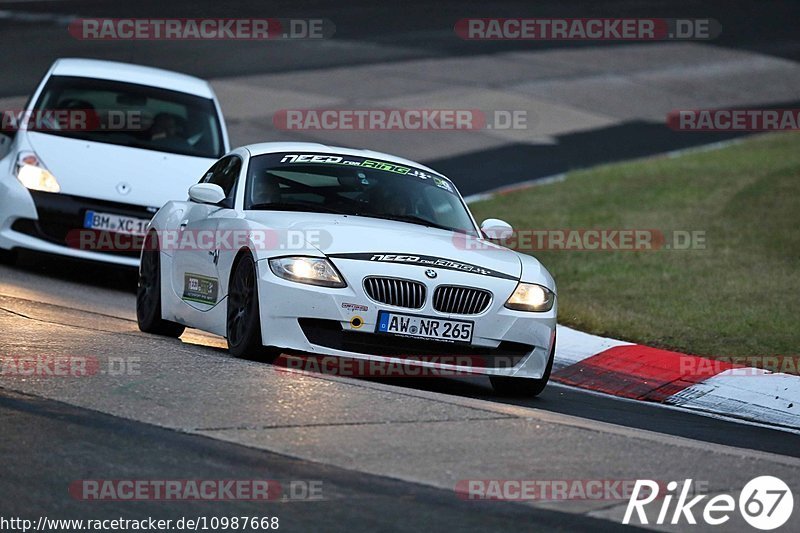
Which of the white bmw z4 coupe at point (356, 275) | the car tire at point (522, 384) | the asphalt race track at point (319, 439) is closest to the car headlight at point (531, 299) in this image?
the white bmw z4 coupe at point (356, 275)

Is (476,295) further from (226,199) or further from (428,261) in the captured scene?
(226,199)

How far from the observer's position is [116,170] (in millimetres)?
12922

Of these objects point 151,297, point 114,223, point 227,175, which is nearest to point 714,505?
point 227,175

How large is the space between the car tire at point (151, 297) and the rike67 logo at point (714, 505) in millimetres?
4884

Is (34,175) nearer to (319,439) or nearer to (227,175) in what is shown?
(227,175)

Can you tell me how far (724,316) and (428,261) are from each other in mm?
4445

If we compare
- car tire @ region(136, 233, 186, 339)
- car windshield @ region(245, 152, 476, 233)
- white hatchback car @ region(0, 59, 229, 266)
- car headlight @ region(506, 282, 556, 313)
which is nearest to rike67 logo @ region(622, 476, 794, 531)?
car headlight @ region(506, 282, 556, 313)

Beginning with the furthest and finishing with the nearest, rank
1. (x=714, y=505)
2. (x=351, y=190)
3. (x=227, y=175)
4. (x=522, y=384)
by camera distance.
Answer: (x=227, y=175)
(x=351, y=190)
(x=522, y=384)
(x=714, y=505)

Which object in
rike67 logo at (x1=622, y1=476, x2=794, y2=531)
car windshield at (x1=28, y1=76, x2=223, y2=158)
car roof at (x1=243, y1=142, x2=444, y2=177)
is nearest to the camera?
rike67 logo at (x1=622, y1=476, x2=794, y2=531)

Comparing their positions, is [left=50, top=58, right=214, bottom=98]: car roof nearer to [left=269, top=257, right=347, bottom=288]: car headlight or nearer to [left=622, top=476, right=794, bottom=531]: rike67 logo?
[left=269, top=257, right=347, bottom=288]: car headlight

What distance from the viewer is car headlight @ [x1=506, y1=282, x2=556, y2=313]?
28.8ft

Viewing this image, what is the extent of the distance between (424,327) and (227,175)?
2.45 meters

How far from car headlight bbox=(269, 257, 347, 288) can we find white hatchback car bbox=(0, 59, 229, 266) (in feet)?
14.3

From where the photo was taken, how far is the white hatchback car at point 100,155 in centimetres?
1262
